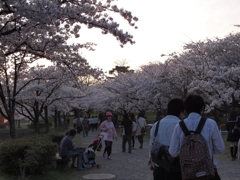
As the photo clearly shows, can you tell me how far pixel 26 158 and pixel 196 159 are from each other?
4.88m

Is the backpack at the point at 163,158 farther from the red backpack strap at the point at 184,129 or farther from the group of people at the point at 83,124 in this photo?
the group of people at the point at 83,124

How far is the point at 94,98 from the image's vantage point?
4472 centimetres

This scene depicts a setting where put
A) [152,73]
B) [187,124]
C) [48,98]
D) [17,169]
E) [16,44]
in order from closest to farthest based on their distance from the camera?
[187,124]
[17,169]
[16,44]
[48,98]
[152,73]

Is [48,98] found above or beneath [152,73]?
beneath

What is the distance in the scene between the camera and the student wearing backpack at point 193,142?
10.1 feet

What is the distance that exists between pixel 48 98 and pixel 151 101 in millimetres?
9658

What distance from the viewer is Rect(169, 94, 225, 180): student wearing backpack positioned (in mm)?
3078

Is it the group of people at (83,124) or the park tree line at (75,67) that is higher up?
the park tree line at (75,67)

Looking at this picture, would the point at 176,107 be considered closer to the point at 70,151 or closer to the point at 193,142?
the point at 193,142

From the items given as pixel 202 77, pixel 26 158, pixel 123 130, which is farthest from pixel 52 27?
pixel 202 77

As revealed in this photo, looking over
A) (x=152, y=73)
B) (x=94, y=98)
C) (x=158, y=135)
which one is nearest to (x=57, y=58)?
(x=158, y=135)

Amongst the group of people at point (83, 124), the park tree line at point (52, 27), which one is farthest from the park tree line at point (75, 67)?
the group of people at point (83, 124)

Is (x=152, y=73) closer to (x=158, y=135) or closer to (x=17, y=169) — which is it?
(x=17, y=169)

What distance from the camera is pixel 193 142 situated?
3146mm
